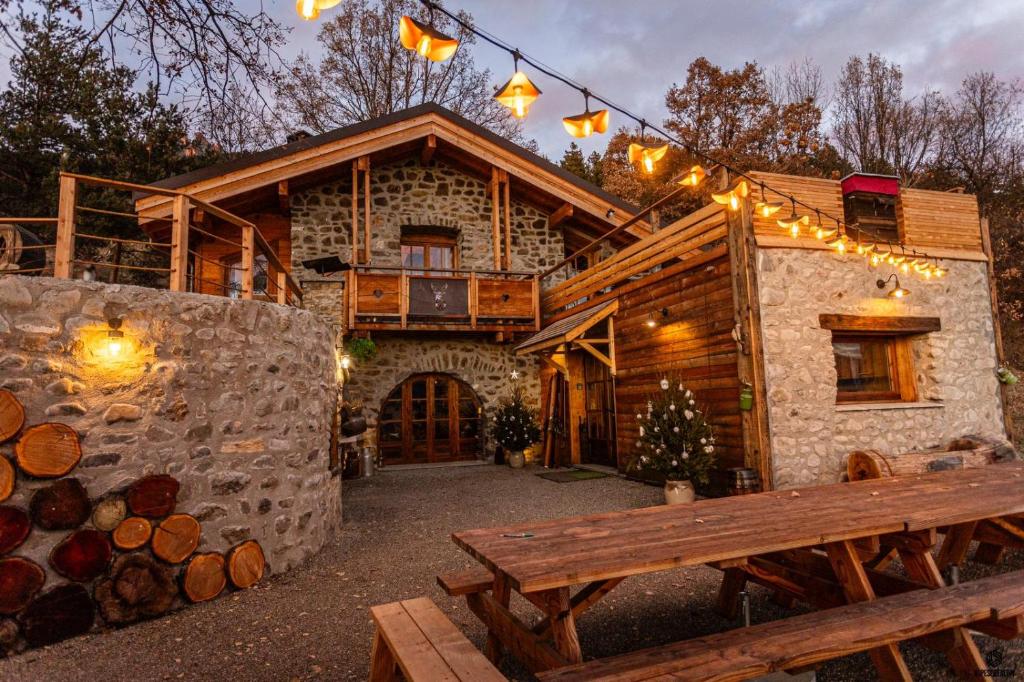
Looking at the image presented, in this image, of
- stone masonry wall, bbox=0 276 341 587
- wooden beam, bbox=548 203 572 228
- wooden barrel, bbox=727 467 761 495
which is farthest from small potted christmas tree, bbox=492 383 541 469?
stone masonry wall, bbox=0 276 341 587

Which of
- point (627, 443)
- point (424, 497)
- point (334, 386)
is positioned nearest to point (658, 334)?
point (627, 443)

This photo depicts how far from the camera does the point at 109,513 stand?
3318mm

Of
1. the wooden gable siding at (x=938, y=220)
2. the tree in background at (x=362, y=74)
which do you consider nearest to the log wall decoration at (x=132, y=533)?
the wooden gable siding at (x=938, y=220)

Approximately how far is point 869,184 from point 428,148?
7.21 metres

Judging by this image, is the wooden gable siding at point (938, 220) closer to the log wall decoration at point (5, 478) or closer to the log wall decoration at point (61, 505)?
the log wall decoration at point (61, 505)

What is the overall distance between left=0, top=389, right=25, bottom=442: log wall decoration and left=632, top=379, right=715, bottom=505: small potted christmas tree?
5430 millimetres

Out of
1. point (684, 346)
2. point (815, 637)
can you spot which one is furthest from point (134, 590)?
point (684, 346)

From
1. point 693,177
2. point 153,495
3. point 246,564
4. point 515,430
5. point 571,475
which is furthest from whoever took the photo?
point 515,430

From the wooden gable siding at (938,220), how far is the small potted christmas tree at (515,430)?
6.46 meters

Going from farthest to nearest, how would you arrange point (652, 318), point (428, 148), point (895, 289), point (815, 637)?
point (428, 148) < point (652, 318) < point (895, 289) < point (815, 637)

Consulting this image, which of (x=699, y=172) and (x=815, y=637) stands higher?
(x=699, y=172)

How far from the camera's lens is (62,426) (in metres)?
3.27

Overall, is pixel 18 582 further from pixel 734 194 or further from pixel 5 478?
pixel 734 194

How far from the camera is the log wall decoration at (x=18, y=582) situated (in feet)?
9.80
